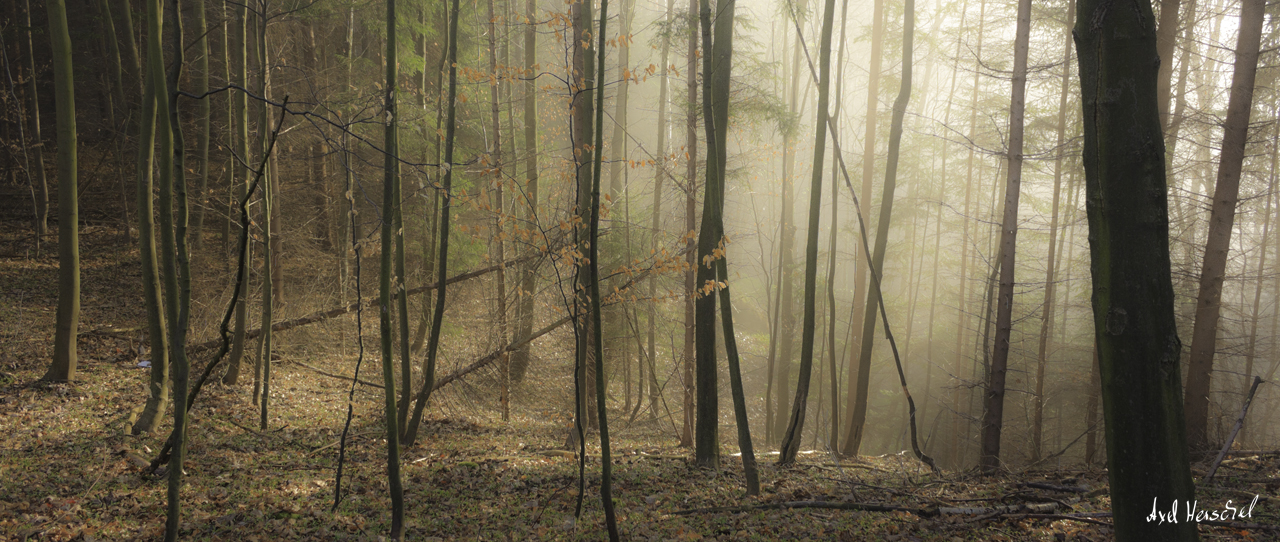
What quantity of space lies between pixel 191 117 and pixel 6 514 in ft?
40.6

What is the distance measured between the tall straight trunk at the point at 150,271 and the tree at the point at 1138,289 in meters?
8.08

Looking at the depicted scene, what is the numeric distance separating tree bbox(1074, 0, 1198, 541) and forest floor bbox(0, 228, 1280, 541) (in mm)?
1748

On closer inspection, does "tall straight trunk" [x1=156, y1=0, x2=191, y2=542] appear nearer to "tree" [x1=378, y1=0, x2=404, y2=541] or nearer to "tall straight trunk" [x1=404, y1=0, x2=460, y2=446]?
"tree" [x1=378, y1=0, x2=404, y2=541]

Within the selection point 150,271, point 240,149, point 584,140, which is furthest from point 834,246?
point 150,271

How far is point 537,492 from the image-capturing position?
6172 millimetres

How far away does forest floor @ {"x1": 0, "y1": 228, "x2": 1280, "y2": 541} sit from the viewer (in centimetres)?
468

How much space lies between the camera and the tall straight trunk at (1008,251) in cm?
790

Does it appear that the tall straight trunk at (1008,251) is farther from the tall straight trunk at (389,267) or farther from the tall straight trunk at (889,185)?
the tall straight trunk at (389,267)

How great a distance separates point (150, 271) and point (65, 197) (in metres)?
1.93

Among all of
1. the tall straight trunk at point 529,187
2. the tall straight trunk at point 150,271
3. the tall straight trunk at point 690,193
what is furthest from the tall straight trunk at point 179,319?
the tall straight trunk at point 690,193

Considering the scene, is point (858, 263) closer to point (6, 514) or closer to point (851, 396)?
point (851, 396)

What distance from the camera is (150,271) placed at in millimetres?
6090

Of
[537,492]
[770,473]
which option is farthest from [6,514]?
[770,473]

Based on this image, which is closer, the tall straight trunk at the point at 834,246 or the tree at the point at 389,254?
the tree at the point at 389,254
